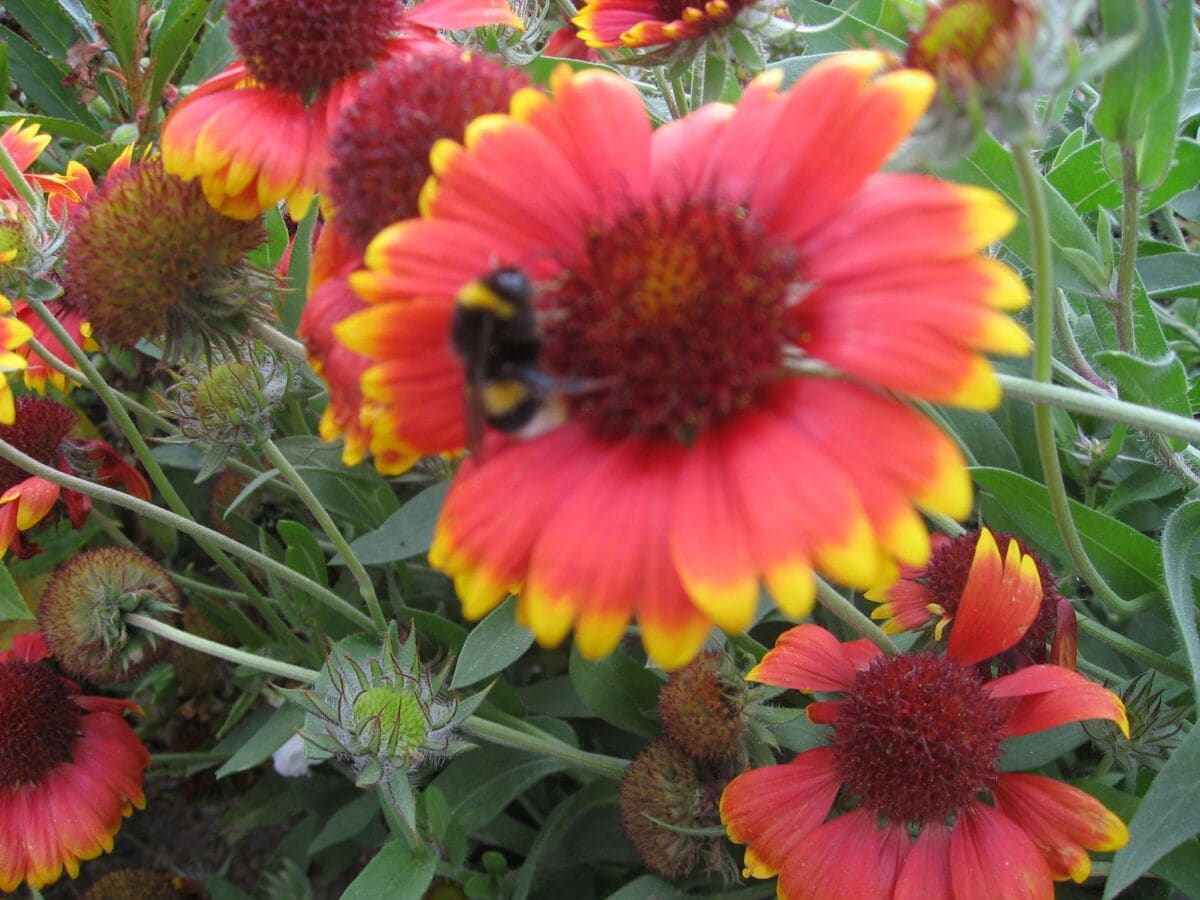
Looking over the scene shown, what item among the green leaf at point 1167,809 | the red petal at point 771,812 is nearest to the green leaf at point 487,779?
the red petal at point 771,812

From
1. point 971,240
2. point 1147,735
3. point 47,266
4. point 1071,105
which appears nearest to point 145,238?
point 47,266

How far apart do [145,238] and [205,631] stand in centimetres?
111

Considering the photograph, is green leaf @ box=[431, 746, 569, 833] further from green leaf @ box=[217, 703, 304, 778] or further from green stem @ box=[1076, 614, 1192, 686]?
green stem @ box=[1076, 614, 1192, 686]

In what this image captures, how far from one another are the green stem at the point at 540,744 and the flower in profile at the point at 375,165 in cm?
52

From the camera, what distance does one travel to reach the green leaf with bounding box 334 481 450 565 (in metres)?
1.47

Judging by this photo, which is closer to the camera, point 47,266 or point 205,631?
point 47,266

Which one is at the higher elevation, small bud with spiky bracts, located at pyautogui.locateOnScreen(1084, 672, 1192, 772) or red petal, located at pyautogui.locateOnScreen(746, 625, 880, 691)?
red petal, located at pyautogui.locateOnScreen(746, 625, 880, 691)

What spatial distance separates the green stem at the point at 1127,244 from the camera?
0.94 metres

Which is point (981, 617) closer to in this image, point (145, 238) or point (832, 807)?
point (832, 807)

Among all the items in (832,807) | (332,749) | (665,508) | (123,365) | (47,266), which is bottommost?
A: (832,807)

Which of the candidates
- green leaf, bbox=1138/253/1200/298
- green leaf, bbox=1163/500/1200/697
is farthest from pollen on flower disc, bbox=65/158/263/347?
green leaf, bbox=1138/253/1200/298

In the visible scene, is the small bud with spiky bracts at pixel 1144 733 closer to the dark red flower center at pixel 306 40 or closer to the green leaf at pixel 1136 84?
the green leaf at pixel 1136 84

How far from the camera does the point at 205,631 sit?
1.94m

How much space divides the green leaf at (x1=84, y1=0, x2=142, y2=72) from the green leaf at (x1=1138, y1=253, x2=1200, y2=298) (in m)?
1.90
